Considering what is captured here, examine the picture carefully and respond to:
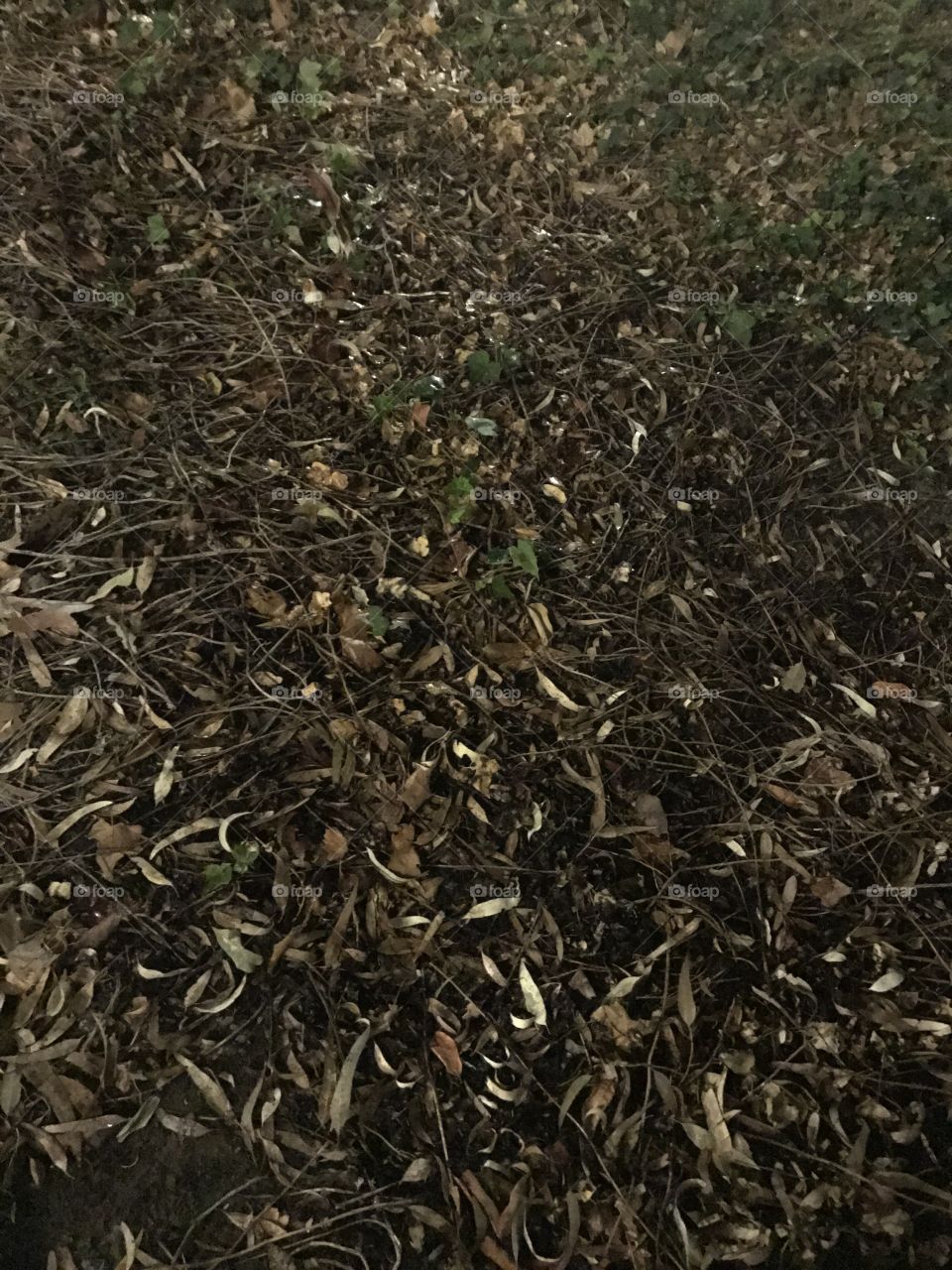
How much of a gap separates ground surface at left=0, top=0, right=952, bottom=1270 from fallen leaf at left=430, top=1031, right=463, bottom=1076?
0.02 metres

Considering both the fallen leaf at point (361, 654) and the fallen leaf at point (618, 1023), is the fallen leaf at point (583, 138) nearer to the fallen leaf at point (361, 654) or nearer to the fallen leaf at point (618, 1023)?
the fallen leaf at point (361, 654)

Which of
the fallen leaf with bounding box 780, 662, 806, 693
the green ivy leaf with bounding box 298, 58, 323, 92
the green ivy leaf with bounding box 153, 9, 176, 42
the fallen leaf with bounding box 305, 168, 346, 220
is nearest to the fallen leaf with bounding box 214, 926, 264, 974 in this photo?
the fallen leaf with bounding box 780, 662, 806, 693

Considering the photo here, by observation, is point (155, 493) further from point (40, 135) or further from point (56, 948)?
point (40, 135)

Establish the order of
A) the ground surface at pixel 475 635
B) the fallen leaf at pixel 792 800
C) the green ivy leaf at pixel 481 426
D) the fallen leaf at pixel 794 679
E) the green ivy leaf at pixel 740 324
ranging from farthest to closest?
the green ivy leaf at pixel 740 324 → the green ivy leaf at pixel 481 426 → the fallen leaf at pixel 794 679 → the fallen leaf at pixel 792 800 → the ground surface at pixel 475 635

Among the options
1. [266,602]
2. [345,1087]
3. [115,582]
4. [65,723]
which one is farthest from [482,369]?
[345,1087]

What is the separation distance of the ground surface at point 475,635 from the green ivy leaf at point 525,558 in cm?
3

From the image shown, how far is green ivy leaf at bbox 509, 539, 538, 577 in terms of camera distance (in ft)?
6.03

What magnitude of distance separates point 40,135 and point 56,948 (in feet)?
6.50

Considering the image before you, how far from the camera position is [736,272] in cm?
221

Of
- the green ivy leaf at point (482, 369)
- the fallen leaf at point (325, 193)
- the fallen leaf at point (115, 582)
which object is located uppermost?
the fallen leaf at point (325, 193)

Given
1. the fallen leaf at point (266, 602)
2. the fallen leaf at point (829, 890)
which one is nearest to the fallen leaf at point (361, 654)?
the fallen leaf at point (266, 602)

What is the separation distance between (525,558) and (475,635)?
0.21 meters

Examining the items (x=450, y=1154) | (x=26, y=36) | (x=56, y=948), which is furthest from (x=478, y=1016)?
(x=26, y=36)

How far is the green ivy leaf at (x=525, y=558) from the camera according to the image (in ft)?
6.03
